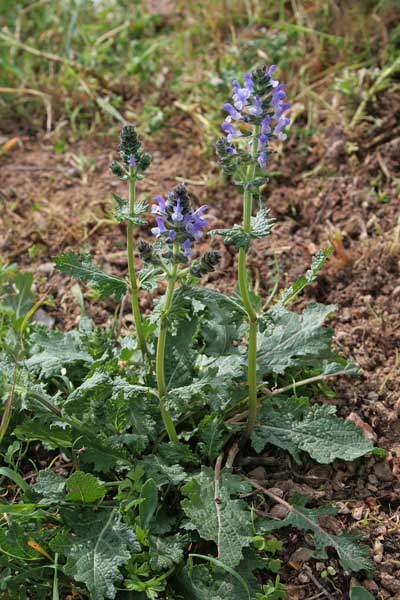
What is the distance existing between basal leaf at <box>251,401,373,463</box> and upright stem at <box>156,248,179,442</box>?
1.20 ft

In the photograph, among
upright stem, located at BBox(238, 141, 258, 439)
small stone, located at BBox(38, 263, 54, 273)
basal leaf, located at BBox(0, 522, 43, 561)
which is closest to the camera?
upright stem, located at BBox(238, 141, 258, 439)

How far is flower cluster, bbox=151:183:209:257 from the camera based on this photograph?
94.5 inches

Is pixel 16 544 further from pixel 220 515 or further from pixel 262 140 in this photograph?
pixel 262 140

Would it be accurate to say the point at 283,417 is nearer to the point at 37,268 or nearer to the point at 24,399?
the point at 24,399

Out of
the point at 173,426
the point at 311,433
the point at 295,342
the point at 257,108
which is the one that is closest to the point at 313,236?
the point at 295,342

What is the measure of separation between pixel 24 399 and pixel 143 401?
46cm

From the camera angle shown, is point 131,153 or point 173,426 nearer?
point 131,153

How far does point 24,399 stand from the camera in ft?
9.41

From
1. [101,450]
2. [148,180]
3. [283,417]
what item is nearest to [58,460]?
[101,450]

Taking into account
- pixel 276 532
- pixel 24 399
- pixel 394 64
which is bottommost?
pixel 276 532

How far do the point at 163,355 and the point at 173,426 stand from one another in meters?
0.29

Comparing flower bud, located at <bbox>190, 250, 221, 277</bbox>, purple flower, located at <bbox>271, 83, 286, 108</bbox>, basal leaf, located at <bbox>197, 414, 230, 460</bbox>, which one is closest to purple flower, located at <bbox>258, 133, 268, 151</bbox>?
purple flower, located at <bbox>271, 83, 286, 108</bbox>

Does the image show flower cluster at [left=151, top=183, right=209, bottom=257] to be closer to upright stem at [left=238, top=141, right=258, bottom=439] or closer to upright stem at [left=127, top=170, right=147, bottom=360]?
upright stem at [left=238, top=141, right=258, bottom=439]

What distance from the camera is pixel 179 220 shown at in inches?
94.8
